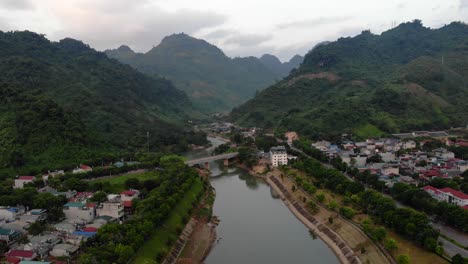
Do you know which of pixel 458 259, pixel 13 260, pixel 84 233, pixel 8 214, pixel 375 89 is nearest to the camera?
pixel 458 259

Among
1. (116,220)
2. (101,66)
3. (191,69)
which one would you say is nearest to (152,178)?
(116,220)

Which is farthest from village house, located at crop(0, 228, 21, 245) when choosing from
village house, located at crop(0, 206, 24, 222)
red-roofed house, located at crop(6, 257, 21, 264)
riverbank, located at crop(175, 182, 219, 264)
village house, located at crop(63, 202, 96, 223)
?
riverbank, located at crop(175, 182, 219, 264)

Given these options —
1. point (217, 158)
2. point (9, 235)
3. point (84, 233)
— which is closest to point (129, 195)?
point (84, 233)

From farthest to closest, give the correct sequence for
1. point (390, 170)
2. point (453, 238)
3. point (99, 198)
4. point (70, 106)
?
1. point (70, 106)
2. point (390, 170)
3. point (99, 198)
4. point (453, 238)

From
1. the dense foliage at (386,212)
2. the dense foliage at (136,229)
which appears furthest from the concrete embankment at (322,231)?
the dense foliage at (136,229)

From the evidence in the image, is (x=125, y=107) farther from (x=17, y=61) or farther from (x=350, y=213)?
(x=350, y=213)

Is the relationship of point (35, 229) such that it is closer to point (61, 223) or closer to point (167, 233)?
point (61, 223)

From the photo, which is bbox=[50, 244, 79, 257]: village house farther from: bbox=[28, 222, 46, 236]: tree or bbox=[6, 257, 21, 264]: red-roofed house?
bbox=[28, 222, 46, 236]: tree

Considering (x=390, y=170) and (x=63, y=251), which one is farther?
(x=390, y=170)
